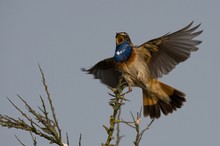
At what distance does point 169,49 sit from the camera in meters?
7.59

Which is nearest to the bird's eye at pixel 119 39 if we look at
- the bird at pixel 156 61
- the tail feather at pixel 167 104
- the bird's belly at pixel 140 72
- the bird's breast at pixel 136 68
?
the bird at pixel 156 61

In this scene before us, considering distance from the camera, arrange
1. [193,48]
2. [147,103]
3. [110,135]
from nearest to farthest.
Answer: [110,135] → [193,48] → [147,103]

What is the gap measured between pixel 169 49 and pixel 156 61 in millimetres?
319

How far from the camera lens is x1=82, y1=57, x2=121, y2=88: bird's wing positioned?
7.86 m

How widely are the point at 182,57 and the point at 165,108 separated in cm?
99

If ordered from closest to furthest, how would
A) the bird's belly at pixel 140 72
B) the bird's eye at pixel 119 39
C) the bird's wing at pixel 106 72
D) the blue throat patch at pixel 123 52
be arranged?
the bird's belly at pixel 140 72 → the blue throat patch at pixel 123 52 → the bird's eye at pixel 119 39 → the bird's wing at pixel 106 72

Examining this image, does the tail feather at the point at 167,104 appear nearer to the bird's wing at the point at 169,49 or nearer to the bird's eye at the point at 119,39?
the bird's wing at the point at 169,49

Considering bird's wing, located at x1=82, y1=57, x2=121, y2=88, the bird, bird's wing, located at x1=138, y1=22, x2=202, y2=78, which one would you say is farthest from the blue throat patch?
bird's wing, located at x1=82, y1=57, x2=121, y2=88

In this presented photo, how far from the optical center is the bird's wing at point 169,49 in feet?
23.6

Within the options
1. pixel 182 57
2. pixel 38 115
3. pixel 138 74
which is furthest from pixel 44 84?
pixel 182 57

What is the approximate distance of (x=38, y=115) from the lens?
325 centimetres

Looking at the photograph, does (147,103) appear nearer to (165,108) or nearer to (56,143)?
(165,108)

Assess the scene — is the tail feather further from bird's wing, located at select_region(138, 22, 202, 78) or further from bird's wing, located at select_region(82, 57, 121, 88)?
bird's wing, located at select_region(82, 57, 121, 88)

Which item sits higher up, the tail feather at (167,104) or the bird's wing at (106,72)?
the bird's wing at (106,72)
